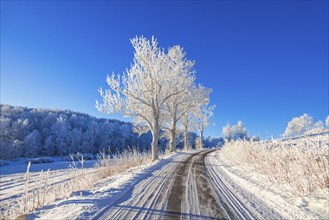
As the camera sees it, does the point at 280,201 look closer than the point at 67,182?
Yes

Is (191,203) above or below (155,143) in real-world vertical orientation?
below

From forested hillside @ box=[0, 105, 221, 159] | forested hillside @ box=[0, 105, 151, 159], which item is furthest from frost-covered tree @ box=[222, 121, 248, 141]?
forested hillside @ box=[0, 105, 151, 159]

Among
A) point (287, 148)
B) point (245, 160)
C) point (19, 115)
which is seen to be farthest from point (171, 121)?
point (19, 115)

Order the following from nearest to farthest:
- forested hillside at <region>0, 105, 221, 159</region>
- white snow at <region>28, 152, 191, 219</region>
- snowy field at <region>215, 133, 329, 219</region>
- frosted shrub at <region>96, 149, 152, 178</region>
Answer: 1. white snow at <region>28, 152, 191, 219</region>
2. snowy field at <region>215, 133, 329, 219</region>
3. frosted shrub at <region>96, 149, 152, 178</region>
4. forested hillside at <region>0, 105, 221, 159</region>

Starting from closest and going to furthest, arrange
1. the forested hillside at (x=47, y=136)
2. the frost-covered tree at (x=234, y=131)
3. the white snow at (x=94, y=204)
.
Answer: the white snow at (x=94, y=204) → the forested hillside at (x=47, y=136) → the frost-covered tree at (x=234, y=131)

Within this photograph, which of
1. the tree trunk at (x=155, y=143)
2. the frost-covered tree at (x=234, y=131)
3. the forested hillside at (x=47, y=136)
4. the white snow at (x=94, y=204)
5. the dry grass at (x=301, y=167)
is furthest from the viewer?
the frost-covered tree at (x=234, y=131)

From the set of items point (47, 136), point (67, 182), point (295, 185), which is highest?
point (47, 136)

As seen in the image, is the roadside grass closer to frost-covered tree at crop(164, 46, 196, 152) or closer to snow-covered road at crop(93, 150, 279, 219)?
snow-covered road at crop(93, 150, 279, 219)

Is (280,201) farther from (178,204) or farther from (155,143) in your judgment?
(155,143)

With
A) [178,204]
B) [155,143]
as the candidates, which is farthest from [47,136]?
[178,204]

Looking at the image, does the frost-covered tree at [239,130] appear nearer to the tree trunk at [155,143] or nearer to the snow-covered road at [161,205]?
the tree trunk at [155,143]

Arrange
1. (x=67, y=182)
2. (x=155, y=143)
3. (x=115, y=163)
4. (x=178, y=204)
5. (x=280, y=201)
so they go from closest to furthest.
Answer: (x=178, y=204) → (x=280, y=201) → (x=67, y=182) → (x=115, y=163) → (x=155, y=143)

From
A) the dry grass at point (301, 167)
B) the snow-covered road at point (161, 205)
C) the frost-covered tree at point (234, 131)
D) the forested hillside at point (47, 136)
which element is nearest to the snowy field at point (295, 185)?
the dry grass at point (301, 167)

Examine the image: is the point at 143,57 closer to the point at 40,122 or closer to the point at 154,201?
the point at 154,201
